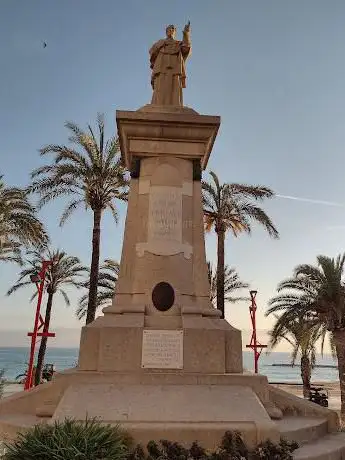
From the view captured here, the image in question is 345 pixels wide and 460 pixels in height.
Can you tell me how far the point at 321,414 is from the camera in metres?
7.49

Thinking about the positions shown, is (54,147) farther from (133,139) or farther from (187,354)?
(187,354)

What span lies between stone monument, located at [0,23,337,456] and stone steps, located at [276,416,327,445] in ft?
0.83

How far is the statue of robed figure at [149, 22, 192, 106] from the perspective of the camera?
A: 10664 millimetres

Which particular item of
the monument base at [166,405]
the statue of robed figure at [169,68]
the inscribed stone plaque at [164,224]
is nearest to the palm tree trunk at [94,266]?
the statue of robed figure at [169,68]

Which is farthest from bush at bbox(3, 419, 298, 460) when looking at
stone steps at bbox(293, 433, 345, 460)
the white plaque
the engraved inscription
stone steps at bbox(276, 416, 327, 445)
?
the engraved inscription

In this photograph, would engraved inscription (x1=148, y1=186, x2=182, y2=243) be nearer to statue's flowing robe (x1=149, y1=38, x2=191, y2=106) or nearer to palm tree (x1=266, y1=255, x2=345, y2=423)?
statue's flowing robe (x1=149, y1=38, x2=191, y2=106)

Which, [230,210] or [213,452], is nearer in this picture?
[213,452]

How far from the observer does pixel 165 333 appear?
25.8 feet

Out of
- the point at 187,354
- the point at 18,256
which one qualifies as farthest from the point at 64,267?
the point at 187,354

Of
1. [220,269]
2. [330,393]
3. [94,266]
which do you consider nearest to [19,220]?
[94,266]

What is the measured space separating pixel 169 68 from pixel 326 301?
12.9m

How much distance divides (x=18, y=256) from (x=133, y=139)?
16.1 metres

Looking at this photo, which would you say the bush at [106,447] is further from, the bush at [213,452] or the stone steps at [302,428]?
the stone steps at [302,428]

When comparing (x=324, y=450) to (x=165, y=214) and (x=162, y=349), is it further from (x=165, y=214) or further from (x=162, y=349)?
(x=165, y=214)
